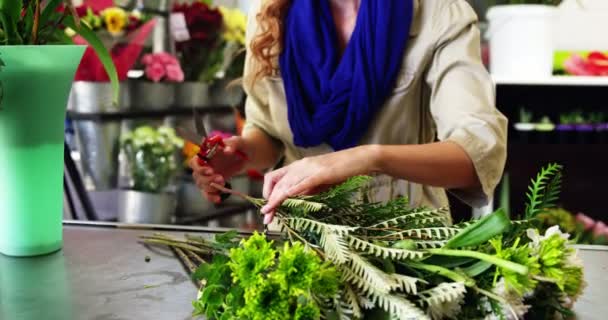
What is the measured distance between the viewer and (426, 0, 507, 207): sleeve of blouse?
3.88ft

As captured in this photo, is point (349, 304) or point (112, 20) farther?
point (112, 20)

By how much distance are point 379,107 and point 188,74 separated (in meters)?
0.99

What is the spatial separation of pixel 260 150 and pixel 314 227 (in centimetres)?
79

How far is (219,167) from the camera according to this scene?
4.17 feet

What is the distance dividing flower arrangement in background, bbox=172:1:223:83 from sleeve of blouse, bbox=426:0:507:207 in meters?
1.01

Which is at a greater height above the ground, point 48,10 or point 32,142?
point 48,10

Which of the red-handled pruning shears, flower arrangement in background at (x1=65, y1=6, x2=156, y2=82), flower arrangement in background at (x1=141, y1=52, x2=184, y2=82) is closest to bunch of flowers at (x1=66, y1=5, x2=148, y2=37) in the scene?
flower arrangement in background at (x1=65, y1=6, x2=156, y2=82)

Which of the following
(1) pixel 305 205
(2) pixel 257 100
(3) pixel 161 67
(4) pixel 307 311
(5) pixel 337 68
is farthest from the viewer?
(3) pixel 161 67

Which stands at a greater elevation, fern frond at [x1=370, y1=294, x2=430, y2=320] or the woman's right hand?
fern frond at [x1=370, y1=294, x2=430, y2=320]

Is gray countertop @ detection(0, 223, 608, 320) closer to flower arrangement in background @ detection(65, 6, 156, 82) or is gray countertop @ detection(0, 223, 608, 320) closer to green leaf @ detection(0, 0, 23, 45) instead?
green leaf @ detection(0, 0, 23, 45)

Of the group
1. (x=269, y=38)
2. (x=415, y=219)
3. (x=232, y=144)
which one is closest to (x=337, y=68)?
(x=269, y=38)

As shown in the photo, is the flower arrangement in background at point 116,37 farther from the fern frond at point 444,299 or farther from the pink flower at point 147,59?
the fern frond at point 444,299

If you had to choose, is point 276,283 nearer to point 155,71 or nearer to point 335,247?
point 335,247

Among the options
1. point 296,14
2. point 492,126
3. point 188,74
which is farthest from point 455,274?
point 188,74
